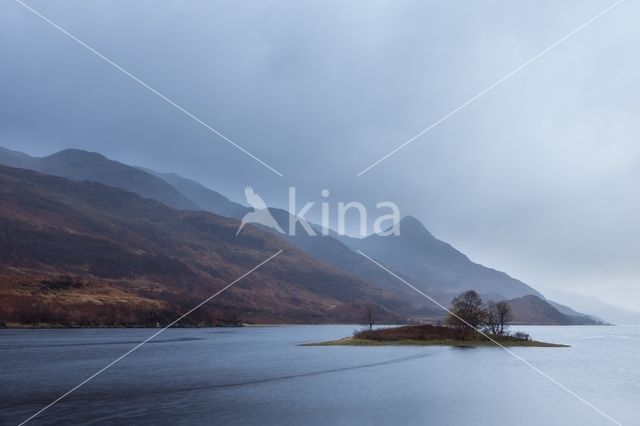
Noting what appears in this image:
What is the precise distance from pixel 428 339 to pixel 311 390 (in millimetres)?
92584

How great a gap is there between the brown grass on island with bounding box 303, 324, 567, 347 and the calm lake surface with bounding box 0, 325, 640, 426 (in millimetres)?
38336

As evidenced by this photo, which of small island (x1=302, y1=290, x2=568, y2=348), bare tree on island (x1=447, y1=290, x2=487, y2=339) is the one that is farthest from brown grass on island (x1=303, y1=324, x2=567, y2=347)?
bare tree on island (x1=447, y1=290, x2=487, y2=339)

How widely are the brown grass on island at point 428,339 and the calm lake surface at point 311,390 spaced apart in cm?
3834

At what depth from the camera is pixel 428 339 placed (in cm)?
14850

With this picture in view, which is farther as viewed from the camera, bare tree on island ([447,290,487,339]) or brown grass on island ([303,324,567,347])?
bare tree on island ([447,290,487,339])

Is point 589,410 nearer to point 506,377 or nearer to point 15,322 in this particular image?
point 506,377

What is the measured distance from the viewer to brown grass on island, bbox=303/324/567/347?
471 feet

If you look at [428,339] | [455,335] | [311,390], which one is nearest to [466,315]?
[455,335]

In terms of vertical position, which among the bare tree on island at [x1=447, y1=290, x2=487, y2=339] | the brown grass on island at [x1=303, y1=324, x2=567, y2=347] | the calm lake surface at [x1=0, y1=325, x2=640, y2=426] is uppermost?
the bare tree on island at [x1=447, y1=290, x2=487, y2=339]

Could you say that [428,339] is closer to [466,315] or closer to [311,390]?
[466,315]

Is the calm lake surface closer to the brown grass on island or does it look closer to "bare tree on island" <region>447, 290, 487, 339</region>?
the brown grass on island

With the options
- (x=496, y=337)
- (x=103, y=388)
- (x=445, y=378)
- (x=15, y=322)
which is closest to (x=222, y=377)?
(x=103, y=388)

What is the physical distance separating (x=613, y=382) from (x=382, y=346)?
70691 mm

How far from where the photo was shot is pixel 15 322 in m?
196
